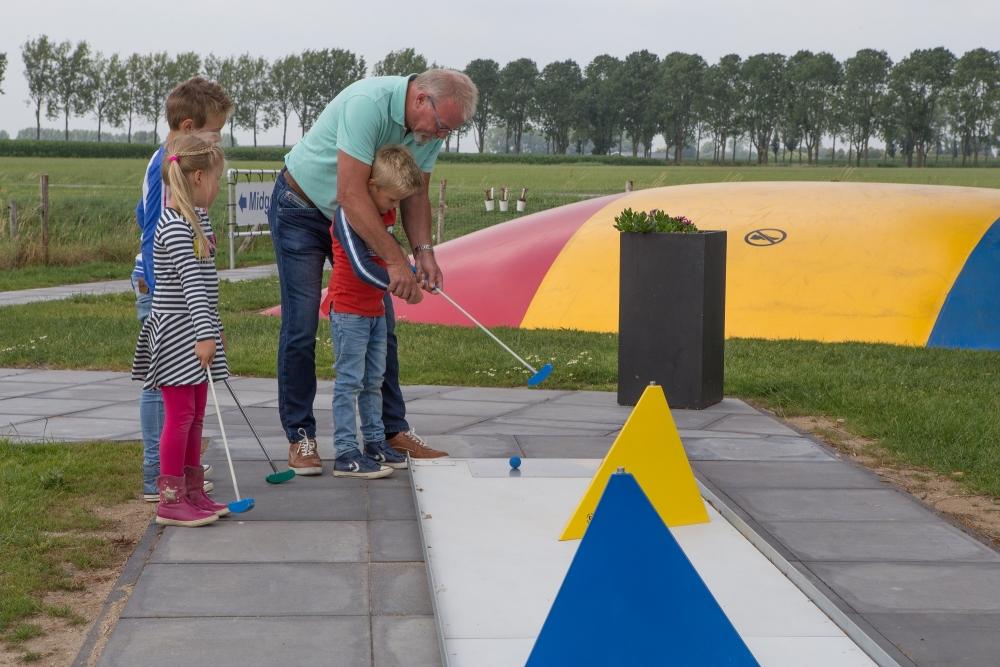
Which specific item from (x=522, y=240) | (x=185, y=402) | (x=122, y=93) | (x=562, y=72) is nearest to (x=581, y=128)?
(x=562, y=72)

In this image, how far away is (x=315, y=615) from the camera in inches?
141

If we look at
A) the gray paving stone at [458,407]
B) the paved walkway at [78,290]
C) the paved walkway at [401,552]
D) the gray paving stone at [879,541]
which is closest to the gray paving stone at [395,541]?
the paved walkway at [401,552]

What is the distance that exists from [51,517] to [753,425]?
3.73 metres

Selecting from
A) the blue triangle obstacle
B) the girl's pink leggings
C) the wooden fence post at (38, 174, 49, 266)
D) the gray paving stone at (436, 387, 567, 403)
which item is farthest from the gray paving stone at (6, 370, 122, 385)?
the wooden fence post at (38, 174, 49, 266)

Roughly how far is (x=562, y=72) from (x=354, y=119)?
120126 mm

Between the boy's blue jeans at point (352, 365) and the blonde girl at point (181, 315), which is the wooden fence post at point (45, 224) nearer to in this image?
the boy's blue jeans at point (352, 365)

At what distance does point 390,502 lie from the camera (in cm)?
493

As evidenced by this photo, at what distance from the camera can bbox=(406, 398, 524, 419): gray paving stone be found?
22.9 feet

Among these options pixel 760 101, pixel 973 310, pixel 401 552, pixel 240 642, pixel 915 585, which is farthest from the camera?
pixel 760 101

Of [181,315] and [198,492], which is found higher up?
[181,315]

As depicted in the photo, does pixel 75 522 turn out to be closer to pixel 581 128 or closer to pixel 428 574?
pixel 428 574

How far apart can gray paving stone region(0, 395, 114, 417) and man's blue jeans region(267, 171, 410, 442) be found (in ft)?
6.76

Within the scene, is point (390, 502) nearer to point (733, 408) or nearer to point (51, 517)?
point (51, 517)

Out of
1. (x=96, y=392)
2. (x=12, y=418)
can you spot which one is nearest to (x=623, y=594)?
(x=12, y=418)
